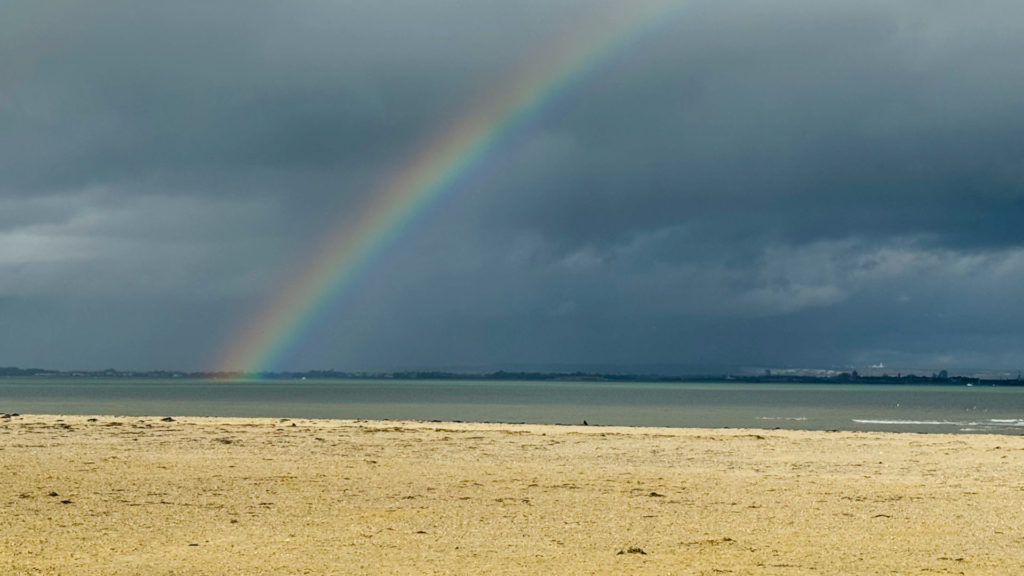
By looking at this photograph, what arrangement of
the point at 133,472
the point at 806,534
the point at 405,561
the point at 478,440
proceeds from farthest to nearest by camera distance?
the point at 478,440 < the point at 133,472 < the point at 806,534 < the point at 405,561

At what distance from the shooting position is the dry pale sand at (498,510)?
12.5 m

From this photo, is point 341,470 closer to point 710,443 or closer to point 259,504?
point 259,504

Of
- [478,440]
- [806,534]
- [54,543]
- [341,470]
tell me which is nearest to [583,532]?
[806,534]

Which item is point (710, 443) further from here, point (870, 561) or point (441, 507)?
point (870, 561)

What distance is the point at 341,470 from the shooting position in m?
23.1

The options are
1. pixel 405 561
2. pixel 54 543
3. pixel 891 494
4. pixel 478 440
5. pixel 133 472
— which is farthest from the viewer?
pixel 478 440

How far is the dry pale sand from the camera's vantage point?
493 inches

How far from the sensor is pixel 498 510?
1697cm

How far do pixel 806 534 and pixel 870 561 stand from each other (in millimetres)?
2116

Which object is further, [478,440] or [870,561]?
[478,440]

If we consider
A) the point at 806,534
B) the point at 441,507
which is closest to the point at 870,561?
the point at 806,534

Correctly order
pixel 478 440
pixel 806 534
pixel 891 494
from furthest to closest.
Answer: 1. pixel 478 440
2. pixel 891 494
3. pixel 806 534

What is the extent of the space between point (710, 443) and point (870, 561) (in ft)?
71.2

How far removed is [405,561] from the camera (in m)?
12.5
